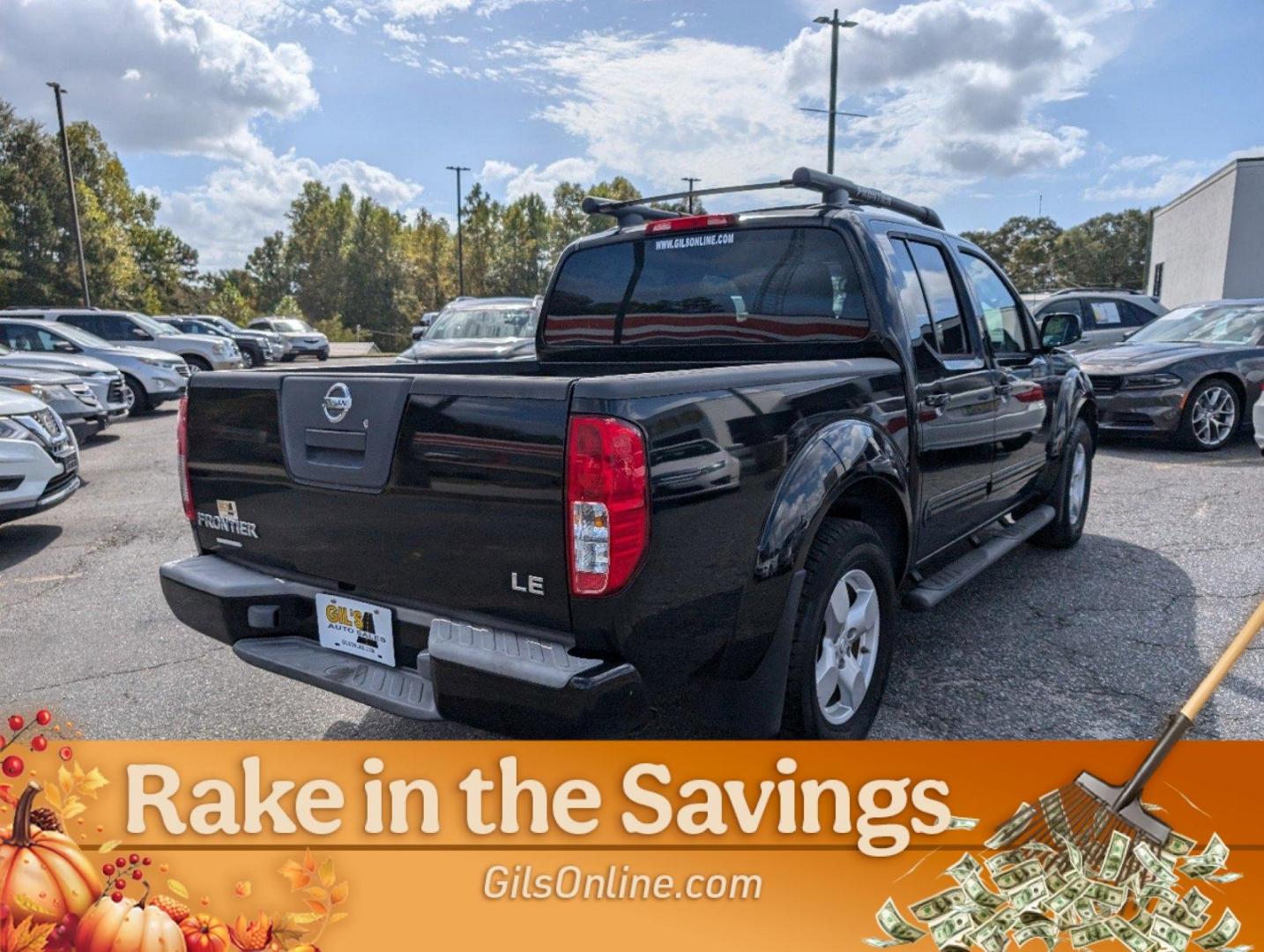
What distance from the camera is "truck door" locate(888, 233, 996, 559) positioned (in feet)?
11.6

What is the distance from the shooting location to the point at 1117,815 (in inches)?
93.9

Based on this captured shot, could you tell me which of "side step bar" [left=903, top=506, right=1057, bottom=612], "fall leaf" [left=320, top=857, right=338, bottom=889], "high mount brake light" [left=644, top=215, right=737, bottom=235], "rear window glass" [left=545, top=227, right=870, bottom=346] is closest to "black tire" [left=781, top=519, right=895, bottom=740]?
"side step bar" [left=903, top=506, right=1057, bottom=612]

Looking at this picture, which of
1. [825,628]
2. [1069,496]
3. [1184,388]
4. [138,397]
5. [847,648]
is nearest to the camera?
[825,628]

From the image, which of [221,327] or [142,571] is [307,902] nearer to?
[142,571]

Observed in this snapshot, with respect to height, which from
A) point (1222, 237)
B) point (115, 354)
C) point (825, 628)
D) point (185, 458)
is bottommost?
point (825, 628)

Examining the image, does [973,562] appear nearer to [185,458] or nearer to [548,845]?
[548,845]

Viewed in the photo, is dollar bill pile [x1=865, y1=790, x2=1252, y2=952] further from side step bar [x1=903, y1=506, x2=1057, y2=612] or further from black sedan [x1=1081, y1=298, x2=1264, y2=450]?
black sedan [x1=1081, y1=298, x2=1264, y2=450]

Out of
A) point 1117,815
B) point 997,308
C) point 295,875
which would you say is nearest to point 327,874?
point 295,875

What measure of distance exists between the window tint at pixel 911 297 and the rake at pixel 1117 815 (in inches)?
63.2

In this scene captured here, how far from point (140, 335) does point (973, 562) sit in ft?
53.6

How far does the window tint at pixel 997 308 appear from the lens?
4.35m

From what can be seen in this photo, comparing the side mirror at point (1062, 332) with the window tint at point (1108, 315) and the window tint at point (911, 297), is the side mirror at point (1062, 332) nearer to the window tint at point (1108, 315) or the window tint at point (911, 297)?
the window tint at point (911, 297)

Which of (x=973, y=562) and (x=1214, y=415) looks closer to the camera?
(x=973, y=562)

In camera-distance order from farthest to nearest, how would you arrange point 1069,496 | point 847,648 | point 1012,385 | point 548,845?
point 1069,496, point 1012,385, point 847,648, point 548,845
